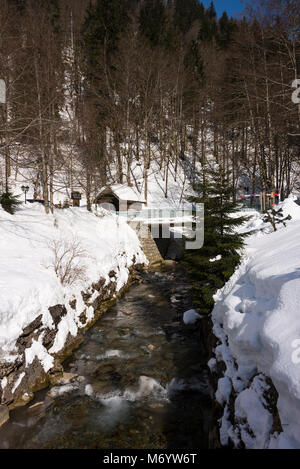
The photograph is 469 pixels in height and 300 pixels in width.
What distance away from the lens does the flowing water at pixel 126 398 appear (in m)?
4.63

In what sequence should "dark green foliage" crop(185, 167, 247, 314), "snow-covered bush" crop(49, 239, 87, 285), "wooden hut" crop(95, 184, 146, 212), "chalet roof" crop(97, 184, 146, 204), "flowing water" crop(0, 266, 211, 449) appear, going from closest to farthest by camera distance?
1. "flowing water" crop(0, 266, 211, 449)
2. "dark green foliage" crop(185, 167, 247, 314)
3. "snow-covered bush" crop(49, 239, 87, 285)
4. "chalet roof" crop(97, 184, 146, 204)
5. "wooden hut" crop(95, 184, 146, 212)

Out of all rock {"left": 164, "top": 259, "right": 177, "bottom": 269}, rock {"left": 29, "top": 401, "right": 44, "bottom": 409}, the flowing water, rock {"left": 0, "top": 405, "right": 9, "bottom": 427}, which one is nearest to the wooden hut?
rock {"left": 164, "top": 259, "right": 177, "bottom": 269}

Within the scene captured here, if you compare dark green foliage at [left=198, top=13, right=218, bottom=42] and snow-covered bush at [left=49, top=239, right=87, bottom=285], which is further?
dark green foliage at [left=198, top=13, right=218, bottom=42]

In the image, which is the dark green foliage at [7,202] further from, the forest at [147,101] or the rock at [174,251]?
the rock at [174,251]

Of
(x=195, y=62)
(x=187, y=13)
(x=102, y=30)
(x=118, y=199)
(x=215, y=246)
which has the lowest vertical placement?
(x=215, y=246)

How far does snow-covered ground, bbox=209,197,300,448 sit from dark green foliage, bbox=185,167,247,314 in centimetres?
204

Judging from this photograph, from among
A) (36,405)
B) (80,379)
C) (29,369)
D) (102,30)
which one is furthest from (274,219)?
(102,30)

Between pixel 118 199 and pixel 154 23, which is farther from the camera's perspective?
pixel 154 23

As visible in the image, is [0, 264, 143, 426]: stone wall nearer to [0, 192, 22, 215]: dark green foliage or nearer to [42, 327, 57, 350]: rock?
[42, 327, 57, 350]: rock

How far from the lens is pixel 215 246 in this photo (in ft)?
25.4

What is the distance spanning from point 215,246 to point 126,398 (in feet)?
15.4

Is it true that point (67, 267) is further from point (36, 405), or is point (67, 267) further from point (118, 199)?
point (118, 199)

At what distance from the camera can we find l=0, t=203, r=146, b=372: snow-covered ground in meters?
5.84

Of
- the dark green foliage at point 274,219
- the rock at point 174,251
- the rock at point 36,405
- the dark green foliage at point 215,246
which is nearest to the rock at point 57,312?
the rock at point 36,405
